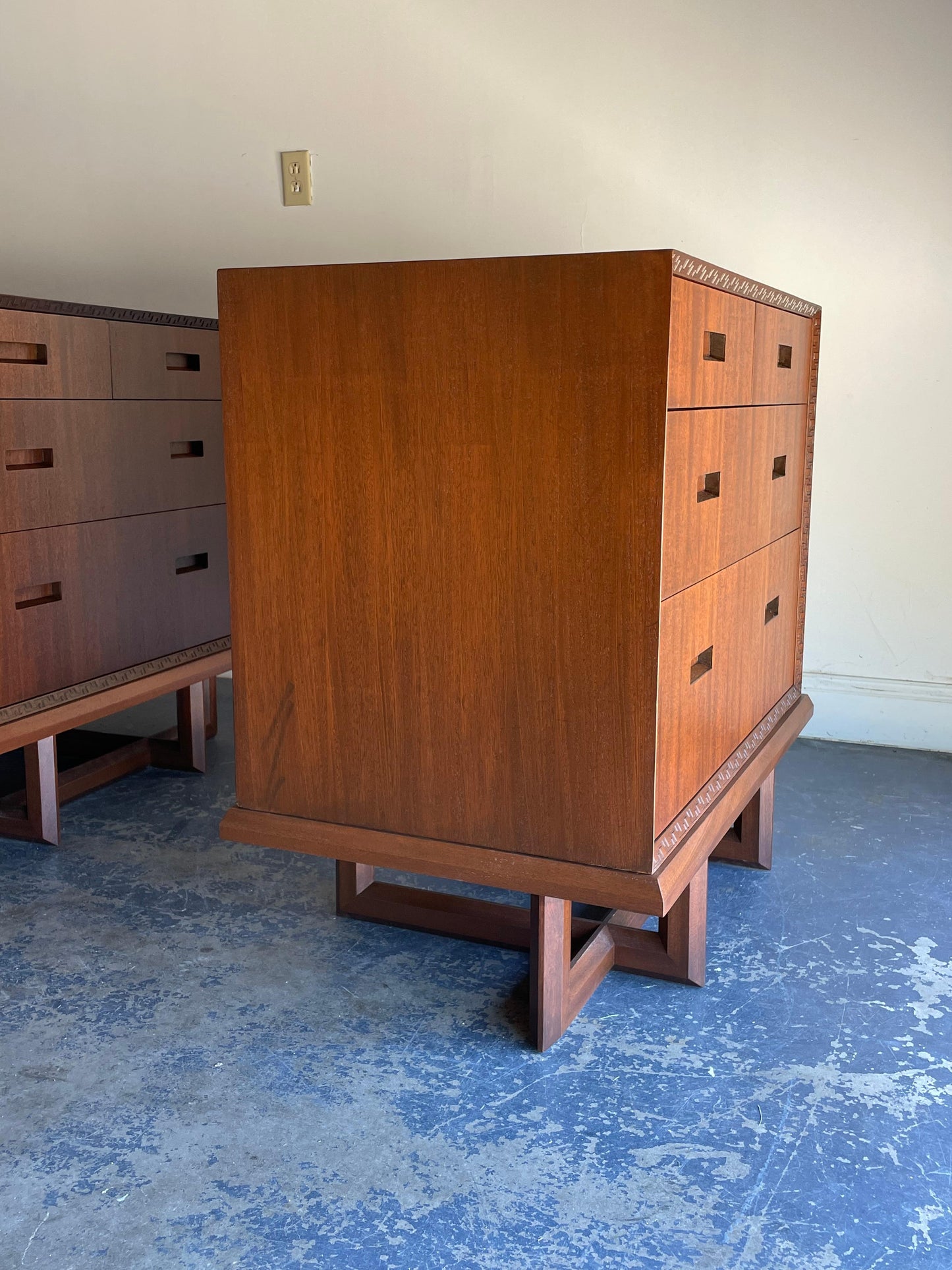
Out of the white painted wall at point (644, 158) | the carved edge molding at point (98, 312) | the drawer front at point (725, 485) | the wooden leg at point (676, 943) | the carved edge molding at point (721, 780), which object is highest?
the white painted wall at point (644, 158)

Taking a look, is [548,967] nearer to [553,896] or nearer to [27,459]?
[553,896]

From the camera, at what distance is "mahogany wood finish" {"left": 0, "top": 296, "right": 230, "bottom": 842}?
1.85 metres

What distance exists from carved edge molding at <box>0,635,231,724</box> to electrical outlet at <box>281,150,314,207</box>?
108cm

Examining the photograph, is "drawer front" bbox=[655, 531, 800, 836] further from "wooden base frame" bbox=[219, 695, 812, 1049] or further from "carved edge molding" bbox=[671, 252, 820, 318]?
"carved edge molding" bbox=[671, 252, 820, 318]

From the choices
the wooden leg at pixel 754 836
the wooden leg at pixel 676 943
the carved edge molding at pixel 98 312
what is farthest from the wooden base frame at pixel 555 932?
the carved edge molding at pixel 98 312

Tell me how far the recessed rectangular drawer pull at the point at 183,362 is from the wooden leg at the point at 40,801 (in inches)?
30.2

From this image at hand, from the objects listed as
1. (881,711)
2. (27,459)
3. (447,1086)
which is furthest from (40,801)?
(881,711)

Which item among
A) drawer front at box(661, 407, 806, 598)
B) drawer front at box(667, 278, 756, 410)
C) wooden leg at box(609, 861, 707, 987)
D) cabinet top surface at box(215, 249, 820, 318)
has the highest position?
cabinet top surface at box(215, 249, 820, 318)

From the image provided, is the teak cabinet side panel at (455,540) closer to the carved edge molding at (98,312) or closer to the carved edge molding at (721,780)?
the carved edge molding at (721,780)

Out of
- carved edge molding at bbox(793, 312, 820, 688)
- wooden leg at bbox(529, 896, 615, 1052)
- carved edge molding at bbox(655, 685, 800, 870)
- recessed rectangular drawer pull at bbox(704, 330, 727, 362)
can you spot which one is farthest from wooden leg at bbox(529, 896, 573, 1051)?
carved edge molding at bbox(793, 312, 820, 688)

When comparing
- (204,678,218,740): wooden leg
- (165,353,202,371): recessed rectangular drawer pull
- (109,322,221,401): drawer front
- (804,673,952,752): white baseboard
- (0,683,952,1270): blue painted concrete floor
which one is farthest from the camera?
(204,678,218,740): wooden leg

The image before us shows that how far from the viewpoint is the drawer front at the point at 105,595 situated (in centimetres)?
186

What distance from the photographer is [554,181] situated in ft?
7.94

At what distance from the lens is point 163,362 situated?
2.14 metres
